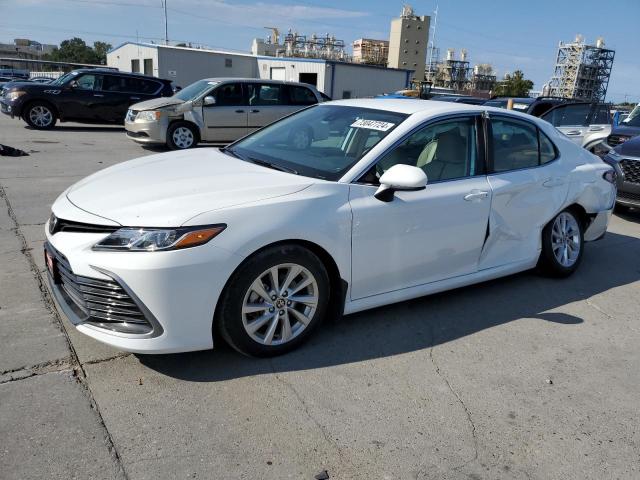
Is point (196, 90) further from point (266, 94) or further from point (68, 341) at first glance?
point (68, 341)

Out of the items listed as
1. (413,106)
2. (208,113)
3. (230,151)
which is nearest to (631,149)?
(413,106)

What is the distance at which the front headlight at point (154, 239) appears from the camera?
2.75m

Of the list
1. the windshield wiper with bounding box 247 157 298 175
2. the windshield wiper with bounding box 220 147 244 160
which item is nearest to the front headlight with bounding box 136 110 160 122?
the windshield wiper with bounding box 220 147 244 160

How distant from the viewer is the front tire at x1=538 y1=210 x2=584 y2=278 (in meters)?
4.78

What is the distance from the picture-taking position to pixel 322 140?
3947 millimetres

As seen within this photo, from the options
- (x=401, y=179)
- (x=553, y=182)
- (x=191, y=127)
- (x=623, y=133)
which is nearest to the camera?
(x=401, y=179)

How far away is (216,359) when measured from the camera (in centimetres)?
323

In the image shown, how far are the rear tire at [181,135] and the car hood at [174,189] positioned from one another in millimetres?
8124

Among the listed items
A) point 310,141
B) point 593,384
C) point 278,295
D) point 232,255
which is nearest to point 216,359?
point 278,295

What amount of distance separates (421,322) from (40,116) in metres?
13.9

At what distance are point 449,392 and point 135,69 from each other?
141 feet

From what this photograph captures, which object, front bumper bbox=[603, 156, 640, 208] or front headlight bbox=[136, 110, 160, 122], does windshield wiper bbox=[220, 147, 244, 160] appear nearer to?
front bumper bbox=[603, 156, 640, 208]

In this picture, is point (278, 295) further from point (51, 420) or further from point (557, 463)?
point (557, 463)

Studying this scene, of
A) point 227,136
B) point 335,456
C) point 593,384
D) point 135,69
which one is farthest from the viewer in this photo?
point 135,69
